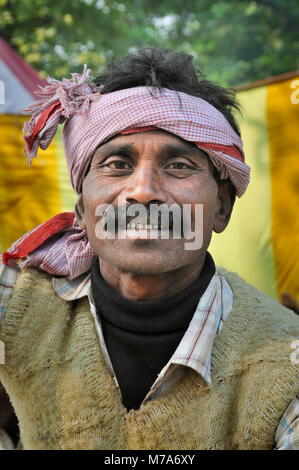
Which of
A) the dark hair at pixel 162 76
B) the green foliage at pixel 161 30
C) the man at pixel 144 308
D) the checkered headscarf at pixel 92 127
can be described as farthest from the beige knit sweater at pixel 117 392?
the green foliage at pixel 161 30

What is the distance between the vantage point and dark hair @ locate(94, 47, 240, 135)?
1818 mm

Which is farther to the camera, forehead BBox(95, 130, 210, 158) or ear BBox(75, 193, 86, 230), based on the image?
ear BBox(75, 193, 86, 230)

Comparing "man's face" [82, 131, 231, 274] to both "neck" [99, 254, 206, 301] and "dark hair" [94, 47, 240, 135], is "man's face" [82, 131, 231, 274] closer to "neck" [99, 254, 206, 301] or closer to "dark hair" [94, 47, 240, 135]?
"neck" [99, 254, 206, 301]

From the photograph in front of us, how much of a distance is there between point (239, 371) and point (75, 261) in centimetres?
71

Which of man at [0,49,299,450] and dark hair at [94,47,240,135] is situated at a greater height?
dark hair at [94,47,240,135]

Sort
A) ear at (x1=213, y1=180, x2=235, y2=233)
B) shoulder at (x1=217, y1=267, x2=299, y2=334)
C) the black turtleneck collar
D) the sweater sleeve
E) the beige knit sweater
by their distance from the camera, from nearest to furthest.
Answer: the sweater sleeve, the beige knit sweater, the black turtleneck collar, shoulder at (x1=217, y1=267, x2=299, y2=334), ear at (x1=213, y1=180, x2=235, y2=233)

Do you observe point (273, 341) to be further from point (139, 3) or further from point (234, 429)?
point (139, 3)

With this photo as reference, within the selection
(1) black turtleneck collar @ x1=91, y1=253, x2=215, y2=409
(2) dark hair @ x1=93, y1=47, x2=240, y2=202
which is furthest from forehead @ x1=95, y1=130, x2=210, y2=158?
(1) black turtleneck collar @ x1=91, y1=253, x2=215, y2=409

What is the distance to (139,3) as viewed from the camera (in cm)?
946

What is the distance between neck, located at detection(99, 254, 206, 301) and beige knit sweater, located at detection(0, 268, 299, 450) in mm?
167

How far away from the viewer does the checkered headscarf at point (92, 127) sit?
1.67 m

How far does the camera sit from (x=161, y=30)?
10094mm

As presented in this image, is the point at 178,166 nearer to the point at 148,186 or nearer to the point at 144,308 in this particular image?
the point at 148,186

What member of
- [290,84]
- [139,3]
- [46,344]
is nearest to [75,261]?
[46,344]
